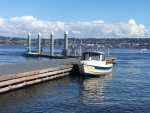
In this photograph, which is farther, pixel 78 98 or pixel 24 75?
pixel 24 75

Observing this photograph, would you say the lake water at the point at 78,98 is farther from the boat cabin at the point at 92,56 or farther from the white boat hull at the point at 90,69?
the boat cabin at the point at 92,56

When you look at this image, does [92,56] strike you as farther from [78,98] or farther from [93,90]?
[78,98]

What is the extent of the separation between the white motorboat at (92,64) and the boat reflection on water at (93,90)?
1.00 metres

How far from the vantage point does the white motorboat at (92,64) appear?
1465 inches

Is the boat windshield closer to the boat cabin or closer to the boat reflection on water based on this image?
the boat cabin

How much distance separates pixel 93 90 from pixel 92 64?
8.52 m

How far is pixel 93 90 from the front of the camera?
29031 millimetres

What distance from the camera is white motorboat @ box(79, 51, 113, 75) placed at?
37219 millimetres

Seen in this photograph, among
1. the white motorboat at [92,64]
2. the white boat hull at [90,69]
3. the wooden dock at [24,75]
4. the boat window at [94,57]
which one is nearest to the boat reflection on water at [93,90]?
the white boat hull at [90,69]

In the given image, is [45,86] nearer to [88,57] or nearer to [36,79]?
[36,79]

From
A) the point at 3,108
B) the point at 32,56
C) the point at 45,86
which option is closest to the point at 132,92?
the point at 45,86

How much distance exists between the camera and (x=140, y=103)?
23.5 m

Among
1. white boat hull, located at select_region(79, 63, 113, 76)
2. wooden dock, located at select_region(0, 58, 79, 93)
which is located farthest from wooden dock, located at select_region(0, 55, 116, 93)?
white boat hull, located at select_region(79, 63, 113, 76)

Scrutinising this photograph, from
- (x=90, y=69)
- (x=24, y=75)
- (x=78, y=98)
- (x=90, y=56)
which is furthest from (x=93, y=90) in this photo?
(x=90, y=56)
